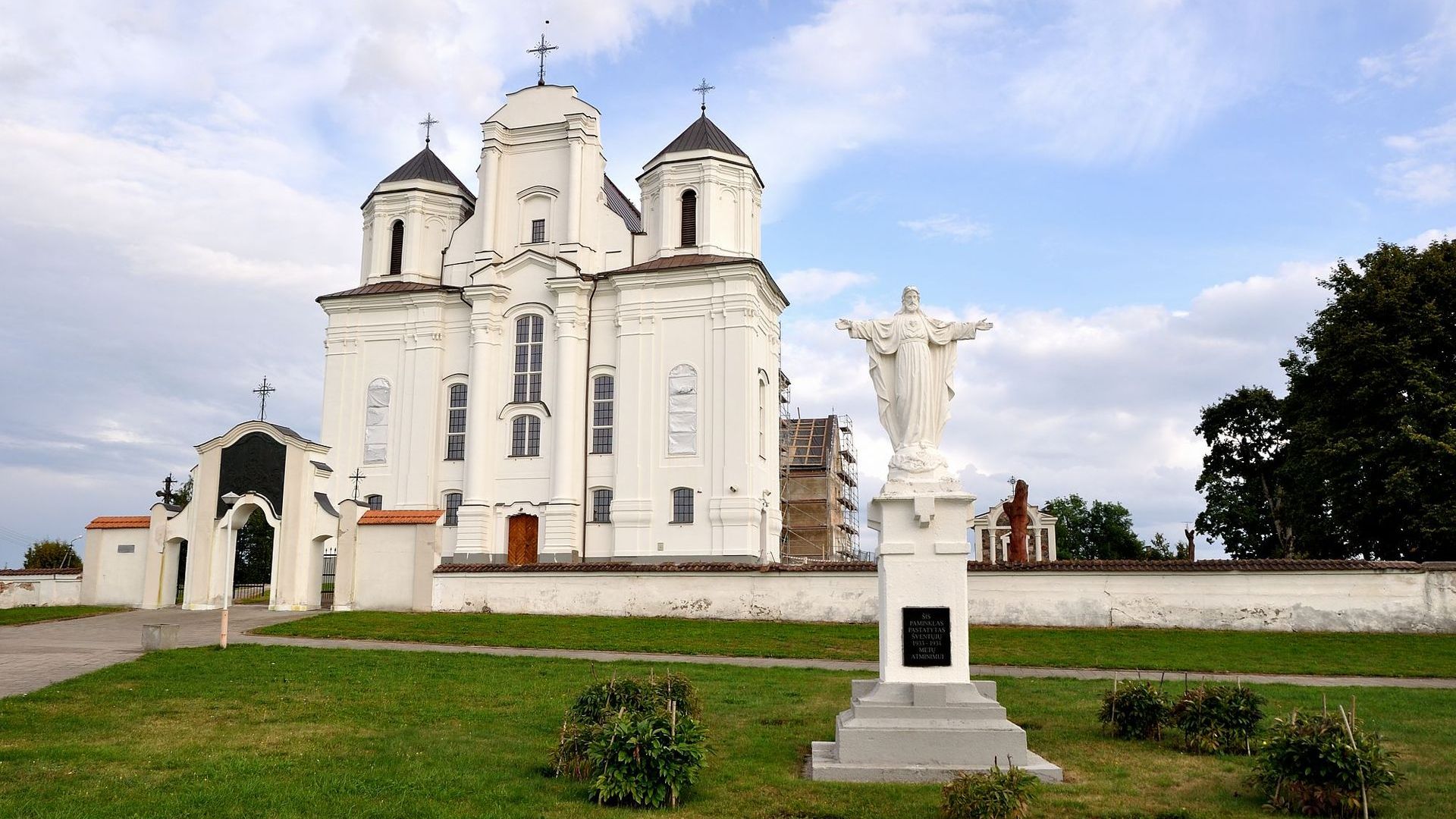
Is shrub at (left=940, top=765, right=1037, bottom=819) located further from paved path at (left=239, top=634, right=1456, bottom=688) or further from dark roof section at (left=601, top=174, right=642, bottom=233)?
dark roof section at (left=601, top=174, right=642, bottom=233)

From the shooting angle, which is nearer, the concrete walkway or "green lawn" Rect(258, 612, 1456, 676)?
the concrete walkway

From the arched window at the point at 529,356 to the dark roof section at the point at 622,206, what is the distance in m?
5.22

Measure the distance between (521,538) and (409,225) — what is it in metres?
13.4

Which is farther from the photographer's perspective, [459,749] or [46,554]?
[46,554]

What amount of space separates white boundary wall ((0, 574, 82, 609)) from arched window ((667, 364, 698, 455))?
18079mm

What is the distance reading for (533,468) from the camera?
36.7m

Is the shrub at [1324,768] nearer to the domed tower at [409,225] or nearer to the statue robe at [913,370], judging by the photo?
the statue robe at [913,370]

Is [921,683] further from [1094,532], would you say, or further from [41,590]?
[1094,532]

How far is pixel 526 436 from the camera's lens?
37125 mm

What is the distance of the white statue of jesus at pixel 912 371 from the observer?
11.1 m

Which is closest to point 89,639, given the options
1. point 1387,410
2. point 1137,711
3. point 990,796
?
point 1137,711

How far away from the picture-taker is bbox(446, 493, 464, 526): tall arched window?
3718 centimetres

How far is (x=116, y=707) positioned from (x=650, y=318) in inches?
1007

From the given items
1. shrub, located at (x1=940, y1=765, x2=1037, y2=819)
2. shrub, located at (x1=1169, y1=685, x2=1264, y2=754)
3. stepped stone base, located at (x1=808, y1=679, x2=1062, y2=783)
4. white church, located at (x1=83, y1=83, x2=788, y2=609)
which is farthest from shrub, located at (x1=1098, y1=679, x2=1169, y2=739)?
white church, located at (x1=83, y1=83, x2=788, y2=609)
